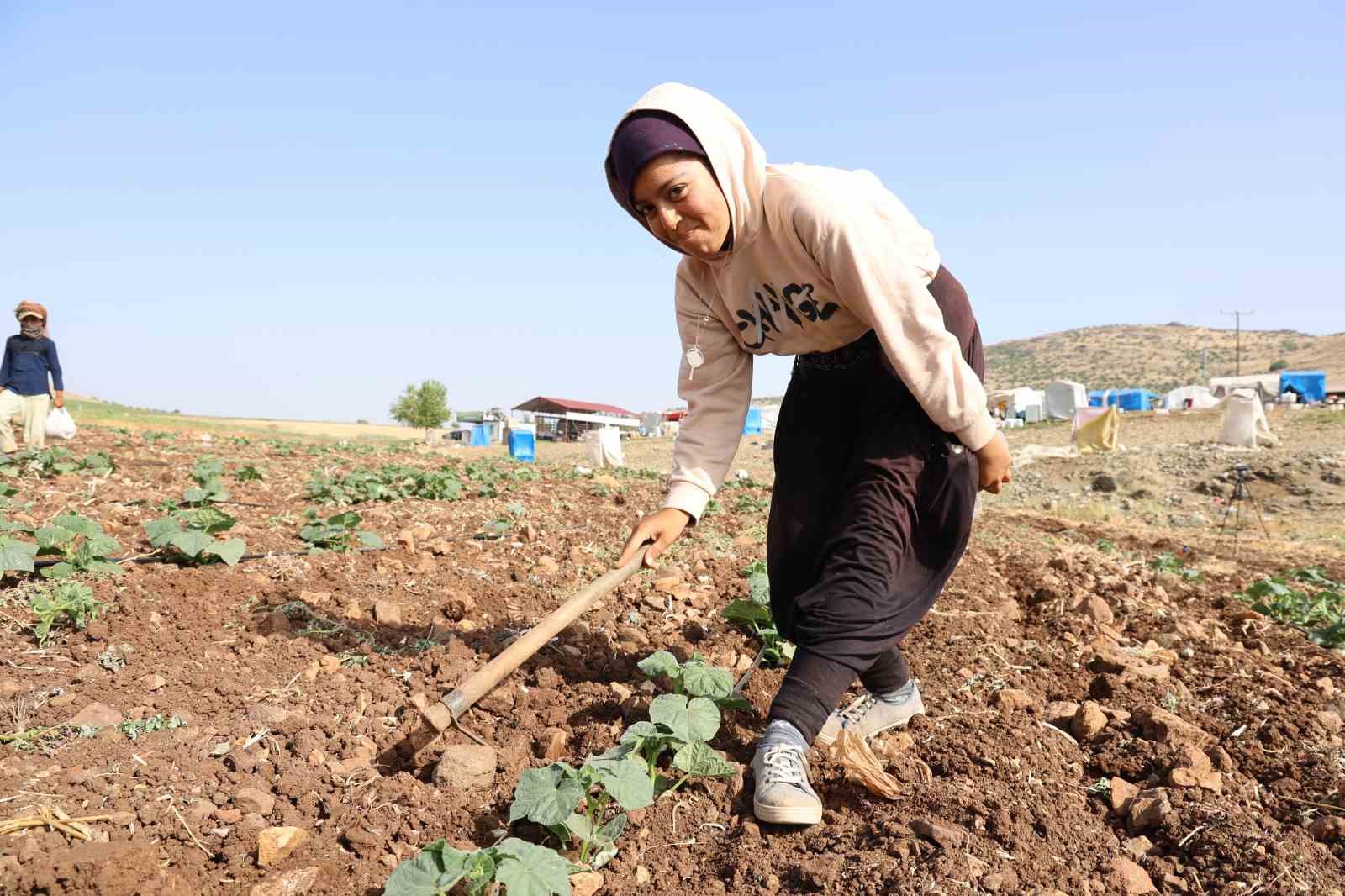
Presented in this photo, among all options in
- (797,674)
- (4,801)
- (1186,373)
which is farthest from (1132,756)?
(1186,373)

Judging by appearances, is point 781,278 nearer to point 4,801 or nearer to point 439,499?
point 4,801

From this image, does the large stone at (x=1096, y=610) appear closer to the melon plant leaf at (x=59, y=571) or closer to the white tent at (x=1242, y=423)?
the melon plant leaf at (x=59, y=571)

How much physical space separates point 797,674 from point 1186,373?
8116cm

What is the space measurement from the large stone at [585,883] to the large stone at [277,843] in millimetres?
593

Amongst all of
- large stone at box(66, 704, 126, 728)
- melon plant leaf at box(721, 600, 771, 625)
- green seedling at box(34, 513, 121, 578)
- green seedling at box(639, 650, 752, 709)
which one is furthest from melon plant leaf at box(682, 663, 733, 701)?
green seedling at box(34, 513, 121, 578)

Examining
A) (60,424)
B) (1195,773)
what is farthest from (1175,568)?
(60,424)

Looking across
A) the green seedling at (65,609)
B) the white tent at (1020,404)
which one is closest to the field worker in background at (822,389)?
the green seedling at (65,609)

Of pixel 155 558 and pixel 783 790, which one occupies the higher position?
pixel 155 558

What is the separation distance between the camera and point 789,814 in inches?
73.6

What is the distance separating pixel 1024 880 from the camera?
172 cm

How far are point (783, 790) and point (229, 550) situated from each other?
2.43 meters

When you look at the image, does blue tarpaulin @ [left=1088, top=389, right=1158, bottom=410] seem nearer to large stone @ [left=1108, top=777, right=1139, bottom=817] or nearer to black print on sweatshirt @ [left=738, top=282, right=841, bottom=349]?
large stone @ [left=1108, top=777, right=1139, bottom=817]

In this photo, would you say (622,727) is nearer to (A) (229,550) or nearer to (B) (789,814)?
(B) (789,814)

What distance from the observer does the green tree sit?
6838 centimetres
